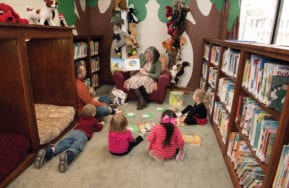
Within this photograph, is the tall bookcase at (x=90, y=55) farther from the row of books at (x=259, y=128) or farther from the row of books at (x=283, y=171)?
the row of books at (x=283, y=171)

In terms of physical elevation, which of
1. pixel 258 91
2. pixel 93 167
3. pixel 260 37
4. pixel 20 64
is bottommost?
pixel 93 167

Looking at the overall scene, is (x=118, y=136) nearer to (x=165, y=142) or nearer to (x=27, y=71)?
(x=165, y=142)

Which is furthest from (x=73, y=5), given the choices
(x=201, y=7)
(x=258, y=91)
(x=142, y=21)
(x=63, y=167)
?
(x=258, y=91)

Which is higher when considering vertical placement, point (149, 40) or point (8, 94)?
point (149, 40)

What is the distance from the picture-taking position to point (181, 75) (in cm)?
436

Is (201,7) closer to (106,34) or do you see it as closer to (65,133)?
(106,34)

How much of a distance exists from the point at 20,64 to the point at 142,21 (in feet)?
9.65

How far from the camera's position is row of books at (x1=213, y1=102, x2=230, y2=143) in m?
2.12

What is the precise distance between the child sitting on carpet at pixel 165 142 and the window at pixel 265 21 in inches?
64.8

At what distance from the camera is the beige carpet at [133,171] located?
1666 mm

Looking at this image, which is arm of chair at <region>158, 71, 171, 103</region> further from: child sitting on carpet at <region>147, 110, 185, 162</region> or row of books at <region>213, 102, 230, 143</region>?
child sitting on carpet at <region>147, 110, 185, 162</region>

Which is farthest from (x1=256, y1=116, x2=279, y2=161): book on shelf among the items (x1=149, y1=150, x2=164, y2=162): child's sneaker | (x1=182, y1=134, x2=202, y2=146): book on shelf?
(x1=182, y1=134, x2=202, y2=146): book on shelf

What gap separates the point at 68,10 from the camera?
3688 mm

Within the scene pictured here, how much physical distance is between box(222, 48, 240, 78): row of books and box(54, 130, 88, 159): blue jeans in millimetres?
1717
